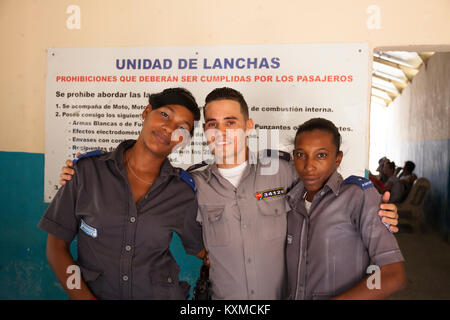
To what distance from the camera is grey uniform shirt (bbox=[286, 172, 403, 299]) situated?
146 cm

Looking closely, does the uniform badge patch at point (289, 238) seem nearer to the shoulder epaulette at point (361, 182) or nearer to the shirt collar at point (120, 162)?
the shoulder epaulette at point (361, 182)

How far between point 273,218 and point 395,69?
6.64 m

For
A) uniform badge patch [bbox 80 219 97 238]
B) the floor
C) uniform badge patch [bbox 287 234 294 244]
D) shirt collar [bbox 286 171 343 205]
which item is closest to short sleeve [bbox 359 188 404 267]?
shirt collar [bbox 286 171 343 205]

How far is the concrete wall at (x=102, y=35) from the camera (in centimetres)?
215

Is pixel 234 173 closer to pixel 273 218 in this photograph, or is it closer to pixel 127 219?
Answer: pixel 273 218

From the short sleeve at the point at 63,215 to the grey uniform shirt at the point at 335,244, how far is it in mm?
1072

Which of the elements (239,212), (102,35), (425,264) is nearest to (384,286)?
(239,212)

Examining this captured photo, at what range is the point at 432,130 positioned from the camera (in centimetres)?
610

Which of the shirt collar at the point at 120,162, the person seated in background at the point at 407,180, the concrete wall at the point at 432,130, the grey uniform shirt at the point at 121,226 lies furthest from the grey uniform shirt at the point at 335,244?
the person seated in background at the point at 407,180

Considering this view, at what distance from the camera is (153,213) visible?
1.56 m

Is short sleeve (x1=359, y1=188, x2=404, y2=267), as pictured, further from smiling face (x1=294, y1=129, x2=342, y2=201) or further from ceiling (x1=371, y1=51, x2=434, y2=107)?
ceiling (x1=371, y1=51, x2=434, y2=107)
